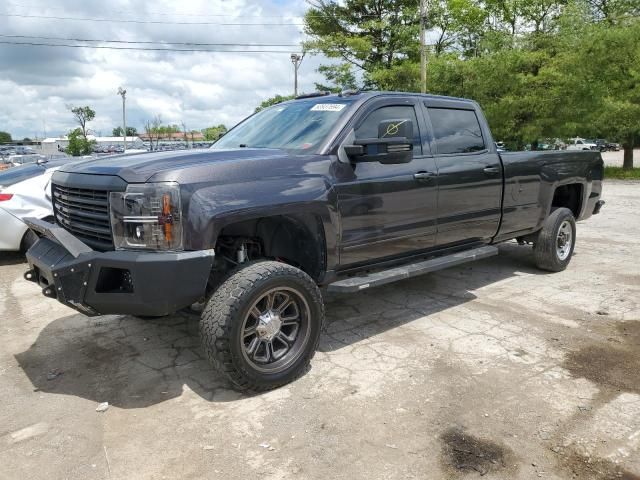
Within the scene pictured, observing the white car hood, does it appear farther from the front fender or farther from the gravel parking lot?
the front fender

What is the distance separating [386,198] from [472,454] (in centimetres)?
206

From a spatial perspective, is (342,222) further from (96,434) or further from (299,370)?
(96,434)

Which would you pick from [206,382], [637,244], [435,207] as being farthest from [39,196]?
[637,244]

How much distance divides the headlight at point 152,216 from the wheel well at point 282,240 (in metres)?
0.52

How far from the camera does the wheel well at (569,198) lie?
6855 mm

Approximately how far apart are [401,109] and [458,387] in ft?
7.87

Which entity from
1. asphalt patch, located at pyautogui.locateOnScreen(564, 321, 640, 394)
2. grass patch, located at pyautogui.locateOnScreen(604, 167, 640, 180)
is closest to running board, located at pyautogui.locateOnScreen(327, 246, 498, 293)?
asphalt patch, located at pyautogui.locateOnScreen(564, 321, 640, 394)

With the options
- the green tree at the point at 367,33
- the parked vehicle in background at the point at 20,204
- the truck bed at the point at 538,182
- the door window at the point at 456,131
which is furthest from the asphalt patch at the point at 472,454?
the green tree at the point at 367,33

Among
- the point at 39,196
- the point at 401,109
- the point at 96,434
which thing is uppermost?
the point at 401,109

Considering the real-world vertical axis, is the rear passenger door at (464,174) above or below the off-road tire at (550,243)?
above

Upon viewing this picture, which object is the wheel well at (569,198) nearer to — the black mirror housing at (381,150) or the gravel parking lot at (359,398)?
the gravel parking lot at (359,398)

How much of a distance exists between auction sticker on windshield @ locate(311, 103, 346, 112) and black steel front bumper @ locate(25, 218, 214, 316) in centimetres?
178

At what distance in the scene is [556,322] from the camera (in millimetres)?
4738

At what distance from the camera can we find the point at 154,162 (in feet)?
10.6
